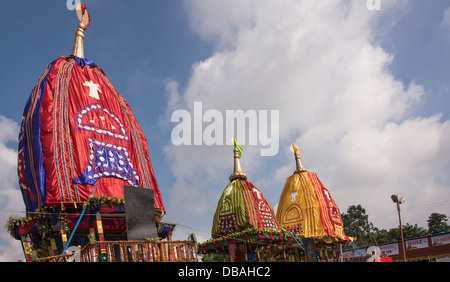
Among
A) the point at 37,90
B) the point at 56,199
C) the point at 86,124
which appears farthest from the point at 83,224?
the point at 37,90

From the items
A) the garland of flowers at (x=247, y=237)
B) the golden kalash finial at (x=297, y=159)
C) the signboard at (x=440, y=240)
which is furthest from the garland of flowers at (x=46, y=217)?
the signboard at (x=440, y=240)

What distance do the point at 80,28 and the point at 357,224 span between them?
170 feet

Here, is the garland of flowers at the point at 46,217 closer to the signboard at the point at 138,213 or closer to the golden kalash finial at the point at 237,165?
the signboard at the point at 138,213

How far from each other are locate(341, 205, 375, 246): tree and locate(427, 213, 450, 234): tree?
824cm

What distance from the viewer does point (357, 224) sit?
5897 centimetres

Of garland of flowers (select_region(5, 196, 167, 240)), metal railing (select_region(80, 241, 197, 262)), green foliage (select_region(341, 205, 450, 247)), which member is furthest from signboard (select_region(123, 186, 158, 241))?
green foliage (select_region(341, 205, 450, 247))

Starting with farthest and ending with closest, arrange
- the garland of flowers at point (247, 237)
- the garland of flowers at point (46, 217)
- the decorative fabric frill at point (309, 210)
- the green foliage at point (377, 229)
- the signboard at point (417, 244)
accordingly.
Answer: the green foliage at point (377, 229), the signboard at point (417, 244), the decorative fabric frill at point (309, 210), the garland of flowers at point (247, 237), the garland of flowers at point (46, 217)

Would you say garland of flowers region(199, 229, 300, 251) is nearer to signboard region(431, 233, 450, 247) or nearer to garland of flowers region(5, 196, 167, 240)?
garland of flowers region(5, 196, 167, 240)

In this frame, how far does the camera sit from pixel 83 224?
17172 mm

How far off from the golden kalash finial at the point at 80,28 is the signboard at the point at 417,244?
3005cm

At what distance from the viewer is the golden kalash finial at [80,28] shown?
70.3ft

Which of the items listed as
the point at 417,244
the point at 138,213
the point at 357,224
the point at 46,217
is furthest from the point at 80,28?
the point at 357,224

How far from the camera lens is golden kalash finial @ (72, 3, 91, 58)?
21.4 m
